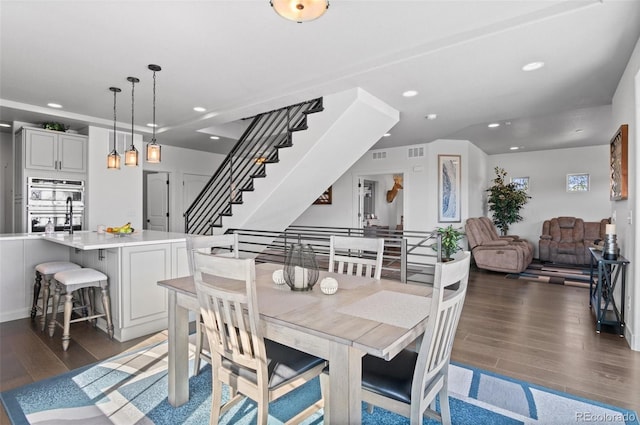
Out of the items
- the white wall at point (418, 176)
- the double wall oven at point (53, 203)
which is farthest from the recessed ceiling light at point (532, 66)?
the double wall oven at point (53, 203)

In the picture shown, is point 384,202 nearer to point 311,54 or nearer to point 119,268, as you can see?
point 311,54

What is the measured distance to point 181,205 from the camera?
7527mm

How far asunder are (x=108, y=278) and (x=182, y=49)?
7.25 ft

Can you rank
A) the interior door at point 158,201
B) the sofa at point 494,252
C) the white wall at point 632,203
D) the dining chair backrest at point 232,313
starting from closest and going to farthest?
the dining chair backrest at point 232,313 → the white wall at point 632,203 → the sofa at point 494,252 → the interior door at point 158,201

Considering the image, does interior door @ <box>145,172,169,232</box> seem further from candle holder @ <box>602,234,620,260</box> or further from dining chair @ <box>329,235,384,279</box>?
candle holder @ <box>602,234,620,260</box>

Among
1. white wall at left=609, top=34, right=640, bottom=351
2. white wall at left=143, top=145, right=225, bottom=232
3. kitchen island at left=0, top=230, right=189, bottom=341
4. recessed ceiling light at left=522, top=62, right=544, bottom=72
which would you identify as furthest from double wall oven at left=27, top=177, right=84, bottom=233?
white wall at left=609, top=34, right=640, bottom=351

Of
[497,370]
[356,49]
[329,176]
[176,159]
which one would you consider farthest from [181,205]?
[497,370]

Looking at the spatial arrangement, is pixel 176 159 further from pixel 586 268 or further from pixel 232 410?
pixel 586 268

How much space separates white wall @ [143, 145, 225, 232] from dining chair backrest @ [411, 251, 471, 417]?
22.8 ft

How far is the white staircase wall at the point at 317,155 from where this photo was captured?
160 inches

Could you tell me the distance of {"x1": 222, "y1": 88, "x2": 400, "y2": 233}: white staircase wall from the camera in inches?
160

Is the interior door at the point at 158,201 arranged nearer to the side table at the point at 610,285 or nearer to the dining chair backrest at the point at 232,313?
the dining chair backrest at the point at 232,313

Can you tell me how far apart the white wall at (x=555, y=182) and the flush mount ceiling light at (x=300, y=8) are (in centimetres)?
853

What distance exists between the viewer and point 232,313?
158cm
